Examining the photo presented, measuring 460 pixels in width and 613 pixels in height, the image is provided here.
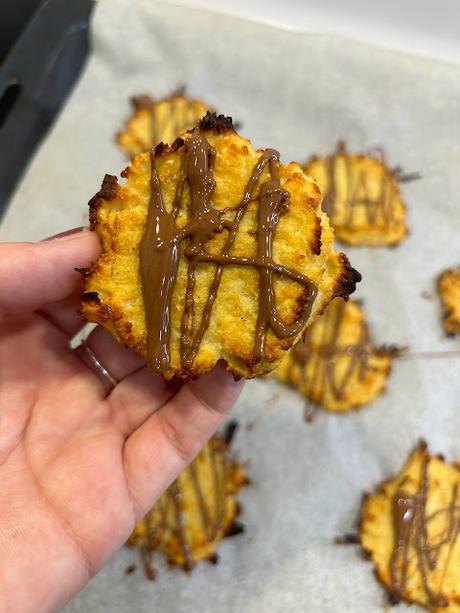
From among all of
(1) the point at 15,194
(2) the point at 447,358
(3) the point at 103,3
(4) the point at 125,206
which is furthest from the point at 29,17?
(2) the point at 447,358

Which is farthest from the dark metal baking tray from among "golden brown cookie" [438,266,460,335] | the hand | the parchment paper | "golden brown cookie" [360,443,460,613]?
"golden brown cookie" [360,443,460,613]

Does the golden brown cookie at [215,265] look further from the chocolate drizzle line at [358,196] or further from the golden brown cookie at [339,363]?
the chocolate drizzle line at [358,196]

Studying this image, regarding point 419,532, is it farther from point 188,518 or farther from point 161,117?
point 161,117

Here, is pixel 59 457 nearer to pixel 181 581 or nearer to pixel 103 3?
pixel 181 581

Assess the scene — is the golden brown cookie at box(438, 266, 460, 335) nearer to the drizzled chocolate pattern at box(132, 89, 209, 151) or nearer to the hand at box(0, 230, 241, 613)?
the hand at box(0, 230, 241, 613)

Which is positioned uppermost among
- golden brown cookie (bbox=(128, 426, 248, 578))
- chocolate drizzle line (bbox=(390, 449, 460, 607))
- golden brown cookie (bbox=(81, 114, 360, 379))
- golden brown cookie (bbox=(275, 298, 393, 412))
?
golden brown cookie (bbox=(81, 114, 360, 379))

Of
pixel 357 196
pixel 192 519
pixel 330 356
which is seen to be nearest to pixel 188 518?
pixel 192 519
